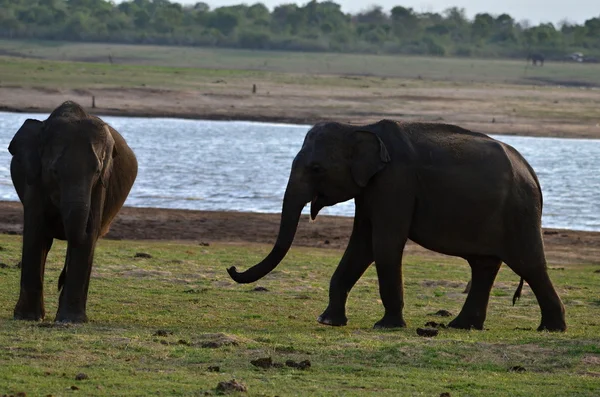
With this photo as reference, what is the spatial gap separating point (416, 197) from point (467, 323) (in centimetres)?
144

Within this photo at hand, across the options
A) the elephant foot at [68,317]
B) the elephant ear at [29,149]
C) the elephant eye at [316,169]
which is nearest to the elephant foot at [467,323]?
the elephant eye at [316,169]

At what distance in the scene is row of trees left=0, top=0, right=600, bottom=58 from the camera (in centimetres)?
9638

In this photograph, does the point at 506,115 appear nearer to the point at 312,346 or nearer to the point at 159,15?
the point at 312,346

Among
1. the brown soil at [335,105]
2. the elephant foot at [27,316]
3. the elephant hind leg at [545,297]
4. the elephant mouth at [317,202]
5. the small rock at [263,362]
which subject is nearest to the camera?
the small rock at [263,362]

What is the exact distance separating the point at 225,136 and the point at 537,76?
1354 inches

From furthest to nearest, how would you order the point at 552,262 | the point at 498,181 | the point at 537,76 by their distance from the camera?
1. the point at 537,76
2. the point at 552,262
3. the point at 498,181

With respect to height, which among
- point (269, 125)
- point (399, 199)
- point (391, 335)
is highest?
point (399, 199)

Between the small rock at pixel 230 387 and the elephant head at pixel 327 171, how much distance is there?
3732mm

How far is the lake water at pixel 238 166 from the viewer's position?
28891 millimetres

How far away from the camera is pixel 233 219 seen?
2488 cm

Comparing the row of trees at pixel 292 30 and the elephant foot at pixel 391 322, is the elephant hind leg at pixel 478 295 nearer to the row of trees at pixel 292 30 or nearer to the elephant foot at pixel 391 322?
the elephant foot at pixel 391 322

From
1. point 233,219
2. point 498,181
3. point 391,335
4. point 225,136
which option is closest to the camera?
point 391,335

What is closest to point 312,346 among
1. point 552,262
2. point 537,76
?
point 552,262

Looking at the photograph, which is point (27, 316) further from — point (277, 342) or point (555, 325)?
point (555, 325)
